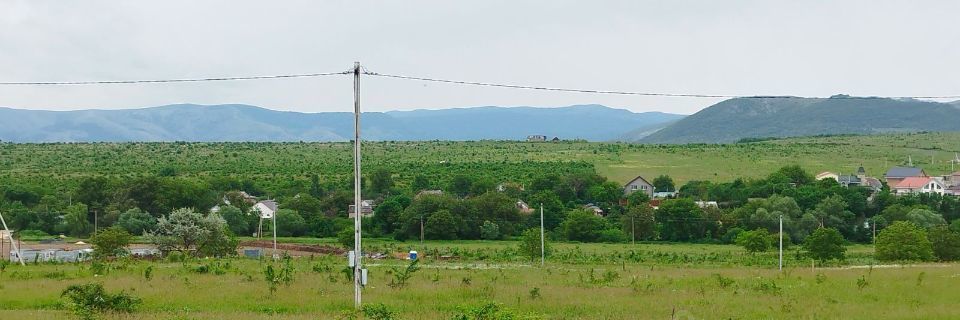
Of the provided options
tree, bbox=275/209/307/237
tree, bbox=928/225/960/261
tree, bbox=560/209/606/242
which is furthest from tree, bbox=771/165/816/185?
tree, bbox=275/209/307/237

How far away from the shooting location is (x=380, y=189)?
80500mm

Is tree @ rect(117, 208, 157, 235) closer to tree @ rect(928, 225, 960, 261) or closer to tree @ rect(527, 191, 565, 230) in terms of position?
tree @ rect(527, 191, 565, 230)

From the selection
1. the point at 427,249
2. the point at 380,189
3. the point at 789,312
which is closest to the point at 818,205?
the point at 427,249

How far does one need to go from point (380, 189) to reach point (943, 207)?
141ft

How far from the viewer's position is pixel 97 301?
1977 cm

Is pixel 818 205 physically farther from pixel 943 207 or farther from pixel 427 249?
pixel 427 249

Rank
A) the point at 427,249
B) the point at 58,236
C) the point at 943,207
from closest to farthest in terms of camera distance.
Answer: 1. the point at 427,249
2. the point at 58,236
3. the point at 943,207

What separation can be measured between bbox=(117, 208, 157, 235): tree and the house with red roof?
6230cm

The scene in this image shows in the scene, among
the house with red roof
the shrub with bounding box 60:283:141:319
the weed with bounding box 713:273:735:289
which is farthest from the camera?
the house with red roof

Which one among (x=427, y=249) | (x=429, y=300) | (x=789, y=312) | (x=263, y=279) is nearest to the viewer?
(x=789, y=312)

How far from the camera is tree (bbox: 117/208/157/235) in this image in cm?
5753

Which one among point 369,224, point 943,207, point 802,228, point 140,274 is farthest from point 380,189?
point 140,274

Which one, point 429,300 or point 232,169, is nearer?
point 429,300

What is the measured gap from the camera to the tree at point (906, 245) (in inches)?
1719
